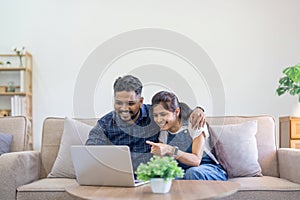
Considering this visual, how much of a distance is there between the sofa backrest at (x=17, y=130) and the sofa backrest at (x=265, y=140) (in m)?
1.31

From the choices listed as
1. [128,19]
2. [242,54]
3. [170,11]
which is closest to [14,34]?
[128,19]

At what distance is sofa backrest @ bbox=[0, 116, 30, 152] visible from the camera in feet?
8.81

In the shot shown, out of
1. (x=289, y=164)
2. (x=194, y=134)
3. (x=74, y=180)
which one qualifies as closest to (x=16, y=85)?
(x=74, y=180)

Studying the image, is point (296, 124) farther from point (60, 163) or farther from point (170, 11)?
point (60, 163)

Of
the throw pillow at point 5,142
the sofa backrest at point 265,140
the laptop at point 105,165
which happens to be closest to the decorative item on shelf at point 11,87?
the throw pillow at point 5,142

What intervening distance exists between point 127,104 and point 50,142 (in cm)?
76

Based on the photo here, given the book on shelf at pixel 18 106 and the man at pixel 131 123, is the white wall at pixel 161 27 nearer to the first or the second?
the book on shelf at pixel 18 106

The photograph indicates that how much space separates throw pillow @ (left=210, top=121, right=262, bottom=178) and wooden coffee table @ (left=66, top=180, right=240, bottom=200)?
0.74m

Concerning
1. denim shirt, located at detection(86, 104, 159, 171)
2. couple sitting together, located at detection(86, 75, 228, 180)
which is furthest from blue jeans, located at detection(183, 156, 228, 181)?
denim shirt, located at detection(86, 104, 159, 171)

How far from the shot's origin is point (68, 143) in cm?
255

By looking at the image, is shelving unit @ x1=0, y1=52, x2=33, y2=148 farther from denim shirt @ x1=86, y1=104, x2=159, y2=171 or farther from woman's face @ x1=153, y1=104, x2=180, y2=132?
woman's face @ x1=153, y1=104, x2=180, y2=132

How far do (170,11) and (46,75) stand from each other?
4.62ft

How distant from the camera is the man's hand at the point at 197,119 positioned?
2158 millimetres

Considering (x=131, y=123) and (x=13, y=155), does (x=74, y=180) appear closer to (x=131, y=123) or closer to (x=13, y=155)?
(x=13, y=155)
